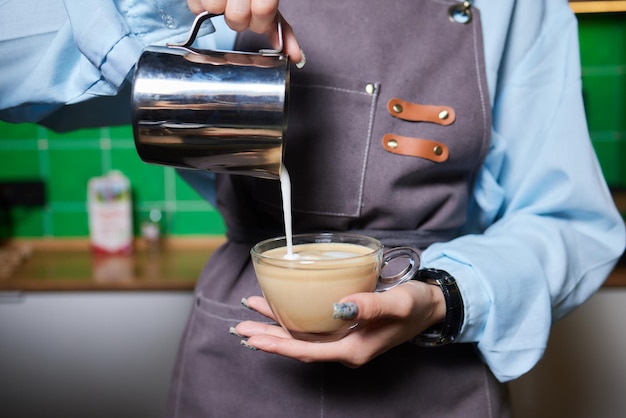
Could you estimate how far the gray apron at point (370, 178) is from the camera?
0.86 meters

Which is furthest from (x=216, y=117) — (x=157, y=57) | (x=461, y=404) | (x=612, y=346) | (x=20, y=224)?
(x=20, y=224)

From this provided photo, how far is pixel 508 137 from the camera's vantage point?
941mm

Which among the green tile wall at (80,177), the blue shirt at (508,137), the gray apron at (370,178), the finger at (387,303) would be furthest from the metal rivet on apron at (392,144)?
the green tile wall at (80,177)

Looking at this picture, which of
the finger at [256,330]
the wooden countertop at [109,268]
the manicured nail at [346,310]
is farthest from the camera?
the wooden countertop at [109,268]

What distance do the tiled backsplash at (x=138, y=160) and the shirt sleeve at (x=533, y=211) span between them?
1.45 metres

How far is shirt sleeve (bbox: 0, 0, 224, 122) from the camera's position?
2.48 feet

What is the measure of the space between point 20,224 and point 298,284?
1.94 meters

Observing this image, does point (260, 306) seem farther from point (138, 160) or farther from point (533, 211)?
point (138, 160)

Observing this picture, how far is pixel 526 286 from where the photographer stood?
81 centimetres

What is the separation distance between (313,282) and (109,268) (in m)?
1.48

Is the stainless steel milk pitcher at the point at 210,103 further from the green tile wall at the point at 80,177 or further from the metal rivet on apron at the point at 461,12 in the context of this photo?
the green tile wall at the point at 80,177

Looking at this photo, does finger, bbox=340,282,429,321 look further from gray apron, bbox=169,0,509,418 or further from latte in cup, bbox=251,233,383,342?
gray apron, bbox=169,0,509,418

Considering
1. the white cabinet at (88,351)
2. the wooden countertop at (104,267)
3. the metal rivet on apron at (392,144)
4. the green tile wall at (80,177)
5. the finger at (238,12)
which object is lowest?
the white cabinet at (88,351)

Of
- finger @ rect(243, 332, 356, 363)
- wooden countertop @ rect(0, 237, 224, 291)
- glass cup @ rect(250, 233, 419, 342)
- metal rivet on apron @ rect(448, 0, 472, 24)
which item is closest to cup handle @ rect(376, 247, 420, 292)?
glass cup @ rect(250, 233, 419, 342)
